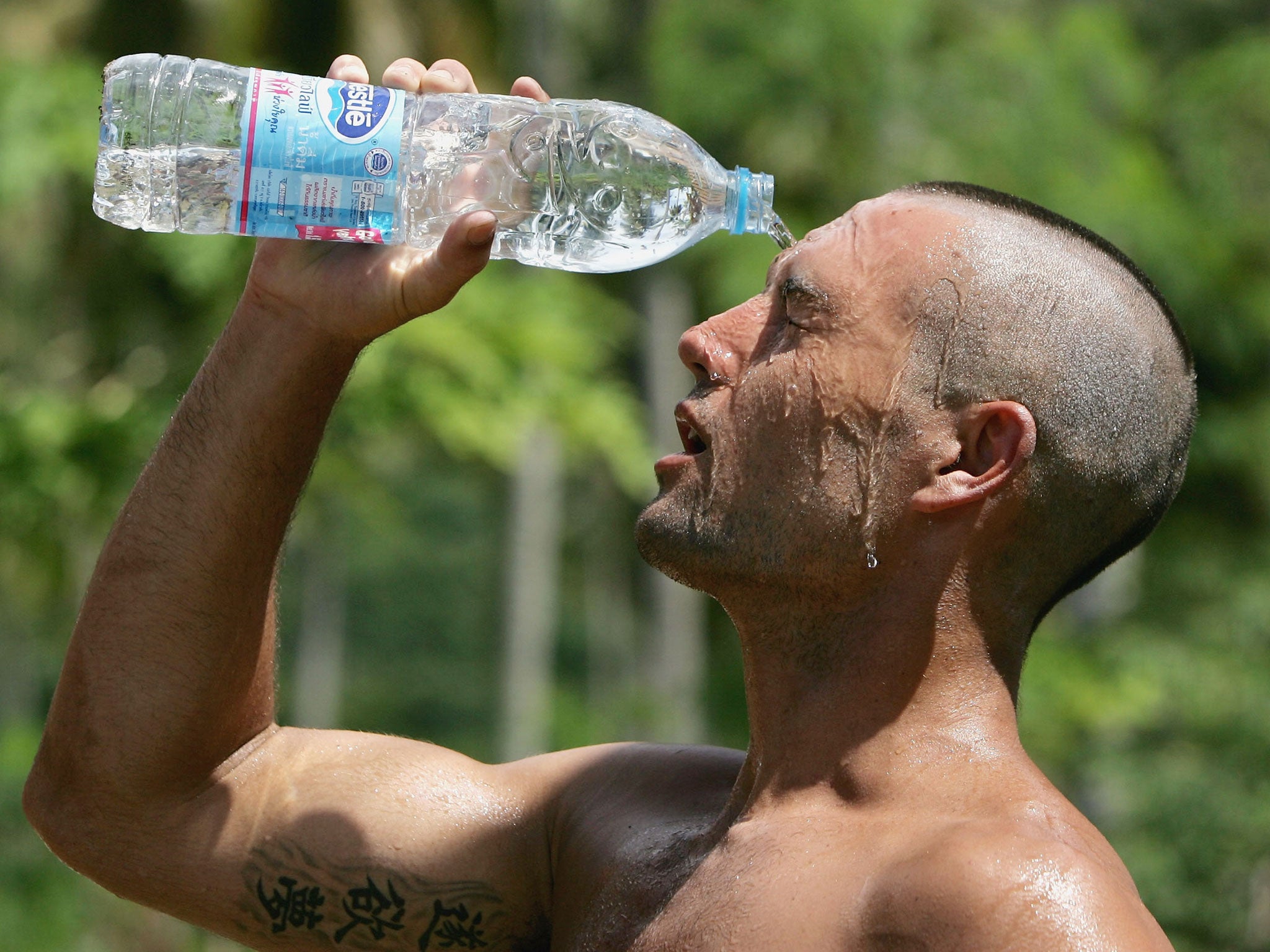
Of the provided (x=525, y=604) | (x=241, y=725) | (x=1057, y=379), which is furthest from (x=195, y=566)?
(x=525, y=604)

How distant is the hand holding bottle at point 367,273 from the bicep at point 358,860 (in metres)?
0.86

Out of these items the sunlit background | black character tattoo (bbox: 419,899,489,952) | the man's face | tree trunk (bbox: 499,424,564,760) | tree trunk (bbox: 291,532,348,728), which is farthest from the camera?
tree trunk (bbox: 291,532,348,728)

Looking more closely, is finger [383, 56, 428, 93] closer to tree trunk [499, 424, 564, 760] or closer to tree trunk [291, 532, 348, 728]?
tree trunk [499, 424, 564, 760]

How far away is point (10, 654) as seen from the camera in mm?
22078

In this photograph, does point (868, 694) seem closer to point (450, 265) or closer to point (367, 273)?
point (450, 265)

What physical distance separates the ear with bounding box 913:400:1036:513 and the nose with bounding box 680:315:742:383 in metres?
0.41

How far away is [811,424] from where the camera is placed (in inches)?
104

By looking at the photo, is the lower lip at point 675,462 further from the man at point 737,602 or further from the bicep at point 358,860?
the bicep at point 358,860

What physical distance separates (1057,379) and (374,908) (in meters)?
1.51

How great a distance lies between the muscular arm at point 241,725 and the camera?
9.15 feet

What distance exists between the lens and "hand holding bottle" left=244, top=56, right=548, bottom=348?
2.60m

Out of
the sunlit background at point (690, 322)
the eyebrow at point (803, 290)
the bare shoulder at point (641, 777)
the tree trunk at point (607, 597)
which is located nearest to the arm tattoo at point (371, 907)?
the bare shoulder at point (641, 777)

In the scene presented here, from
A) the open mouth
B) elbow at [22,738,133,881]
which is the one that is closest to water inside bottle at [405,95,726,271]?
the open mouth

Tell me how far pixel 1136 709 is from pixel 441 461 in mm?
10747
